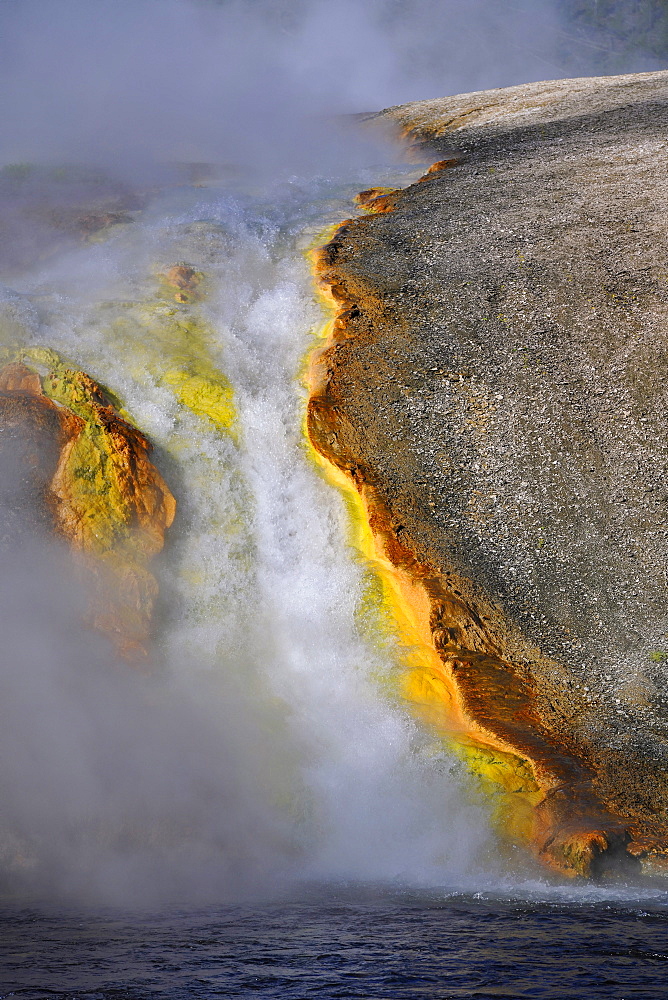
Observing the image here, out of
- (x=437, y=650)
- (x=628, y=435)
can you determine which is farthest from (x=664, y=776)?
(x=628, y=435)

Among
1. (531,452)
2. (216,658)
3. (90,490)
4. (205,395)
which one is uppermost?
(205,395)

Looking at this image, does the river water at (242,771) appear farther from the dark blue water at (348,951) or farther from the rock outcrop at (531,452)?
the rock outcrop at (531,452)

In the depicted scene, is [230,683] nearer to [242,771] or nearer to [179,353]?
[242,771]

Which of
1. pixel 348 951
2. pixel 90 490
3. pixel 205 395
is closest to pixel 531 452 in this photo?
pixel 205 395

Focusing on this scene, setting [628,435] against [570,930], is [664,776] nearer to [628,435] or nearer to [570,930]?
[570,930]

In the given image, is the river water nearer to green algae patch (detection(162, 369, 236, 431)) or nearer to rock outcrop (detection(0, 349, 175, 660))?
green algae patch (detection(162, 369, 236, 431))

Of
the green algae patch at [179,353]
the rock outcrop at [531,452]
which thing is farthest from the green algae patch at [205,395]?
the rock outcrop at [531,452]
